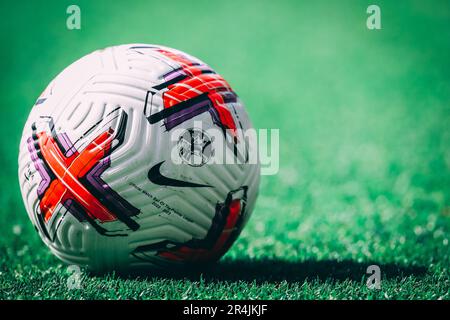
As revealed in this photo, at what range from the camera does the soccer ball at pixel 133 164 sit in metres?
3.65

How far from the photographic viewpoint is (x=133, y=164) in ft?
11.9

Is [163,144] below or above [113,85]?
below

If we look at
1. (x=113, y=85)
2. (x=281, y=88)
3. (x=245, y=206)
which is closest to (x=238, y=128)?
(x=245, y=206)

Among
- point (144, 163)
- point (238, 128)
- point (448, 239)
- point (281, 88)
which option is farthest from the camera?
point (281, 88)

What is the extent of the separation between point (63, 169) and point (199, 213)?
0.86 meters

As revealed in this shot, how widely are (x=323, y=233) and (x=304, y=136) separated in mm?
3567

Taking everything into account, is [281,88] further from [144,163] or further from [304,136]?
[144,163]

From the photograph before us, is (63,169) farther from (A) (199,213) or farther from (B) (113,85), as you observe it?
(A) (199,213)

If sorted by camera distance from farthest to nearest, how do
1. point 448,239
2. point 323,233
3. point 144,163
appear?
1. point 323,233
2. point 448,239
3. point 144,163

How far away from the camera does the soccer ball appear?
3650 mm

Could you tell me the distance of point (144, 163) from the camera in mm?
3631

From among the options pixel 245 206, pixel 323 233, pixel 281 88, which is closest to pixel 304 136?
pixel 281 88

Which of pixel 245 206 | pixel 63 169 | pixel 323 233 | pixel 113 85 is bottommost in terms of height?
pixel 323 233

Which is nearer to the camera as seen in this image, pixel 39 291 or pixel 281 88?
pixel 39 291
